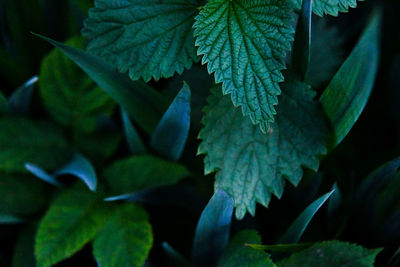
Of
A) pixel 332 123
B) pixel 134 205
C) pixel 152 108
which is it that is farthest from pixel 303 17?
pixel 134 205

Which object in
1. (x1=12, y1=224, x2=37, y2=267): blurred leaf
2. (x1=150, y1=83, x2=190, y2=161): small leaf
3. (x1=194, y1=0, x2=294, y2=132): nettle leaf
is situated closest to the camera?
(x1=194, y1=0, x2=294, y2=132): nettle leaf

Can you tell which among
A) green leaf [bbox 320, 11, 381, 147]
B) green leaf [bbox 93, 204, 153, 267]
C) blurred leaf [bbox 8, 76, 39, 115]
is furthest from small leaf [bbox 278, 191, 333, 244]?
blurred leaf [bbox 8, 76, 39, 115]

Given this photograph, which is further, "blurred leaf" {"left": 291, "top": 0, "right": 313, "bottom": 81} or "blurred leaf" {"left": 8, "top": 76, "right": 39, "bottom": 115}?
"blurred leaf" {"left": 8, "top": 76, "right": 39, "bottom": 115}

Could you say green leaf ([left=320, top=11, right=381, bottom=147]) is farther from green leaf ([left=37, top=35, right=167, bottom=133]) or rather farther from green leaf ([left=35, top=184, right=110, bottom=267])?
green leaf ([left=35, top=184, right=110, bottom=267])

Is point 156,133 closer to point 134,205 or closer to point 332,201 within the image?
point 134,205

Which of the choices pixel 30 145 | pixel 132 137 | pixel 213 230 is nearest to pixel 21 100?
pixel 30 145

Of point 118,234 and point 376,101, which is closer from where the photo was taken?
point 118,234
